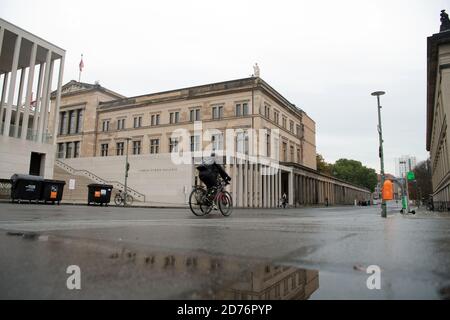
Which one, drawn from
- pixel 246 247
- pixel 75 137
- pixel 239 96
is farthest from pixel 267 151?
pixel 246 247

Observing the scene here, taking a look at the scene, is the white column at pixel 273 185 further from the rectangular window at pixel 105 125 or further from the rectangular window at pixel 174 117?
the rectangular window at pixel 105 125

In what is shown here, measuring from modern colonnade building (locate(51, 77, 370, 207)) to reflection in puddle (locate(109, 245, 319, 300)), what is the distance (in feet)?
106

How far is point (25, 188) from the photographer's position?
2033cm

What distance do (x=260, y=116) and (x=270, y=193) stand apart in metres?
10.2

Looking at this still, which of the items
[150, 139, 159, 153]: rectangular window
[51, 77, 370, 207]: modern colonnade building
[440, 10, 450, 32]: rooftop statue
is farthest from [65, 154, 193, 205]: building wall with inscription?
[440, 10, 450, 32]: rooftop statue

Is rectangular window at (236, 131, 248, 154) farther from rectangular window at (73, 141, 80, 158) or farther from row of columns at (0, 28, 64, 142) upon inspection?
rectangular window at (73, 141, 80, 158)

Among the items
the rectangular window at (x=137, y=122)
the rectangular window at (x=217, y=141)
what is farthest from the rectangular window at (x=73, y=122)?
the rectangular window at (x=217, y=141)

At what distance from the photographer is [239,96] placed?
4244cm

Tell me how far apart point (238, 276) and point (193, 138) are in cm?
4402

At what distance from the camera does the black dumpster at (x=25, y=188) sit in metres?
20.1

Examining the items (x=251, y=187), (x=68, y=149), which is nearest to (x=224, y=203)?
(x=251, y=187)

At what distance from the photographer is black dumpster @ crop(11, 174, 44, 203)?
20109 mm
